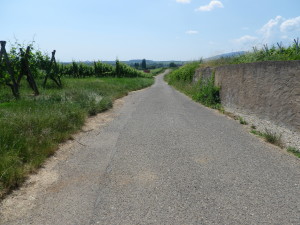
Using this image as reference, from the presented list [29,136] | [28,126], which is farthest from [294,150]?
[28,126]

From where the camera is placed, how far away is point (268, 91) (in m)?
7.74

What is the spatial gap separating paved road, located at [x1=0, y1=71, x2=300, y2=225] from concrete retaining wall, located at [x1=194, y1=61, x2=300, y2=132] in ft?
4.22

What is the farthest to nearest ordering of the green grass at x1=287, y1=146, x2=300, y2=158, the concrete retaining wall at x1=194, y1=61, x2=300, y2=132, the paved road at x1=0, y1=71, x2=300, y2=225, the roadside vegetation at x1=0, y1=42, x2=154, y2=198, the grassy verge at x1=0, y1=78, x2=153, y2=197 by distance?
the concrete retaining wall at x1=194, y1=61, x2=300, y2=132
the green grass at x1=287, y1=146, x2=300, y2=158
the roadside vegetation at x1=0, y1=42, x2=154, y2=198
the grassy verge at x1=0, y1=78, x2=153, y2=197
the paved road at x1=0, y1=71, x2=300, y2=225

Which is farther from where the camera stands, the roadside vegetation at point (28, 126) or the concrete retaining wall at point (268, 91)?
the concrete retaining wall at point (268, 91)

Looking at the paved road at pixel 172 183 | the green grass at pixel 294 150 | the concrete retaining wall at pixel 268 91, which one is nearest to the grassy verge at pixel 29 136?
the paved road at pixel 172 183

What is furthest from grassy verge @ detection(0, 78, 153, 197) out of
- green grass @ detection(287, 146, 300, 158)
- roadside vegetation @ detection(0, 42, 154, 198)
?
green grass @ detection(287, 146, 300, 158)

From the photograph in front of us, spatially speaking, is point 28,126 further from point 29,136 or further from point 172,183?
point 172,183

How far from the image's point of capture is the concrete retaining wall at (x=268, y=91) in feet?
21.4

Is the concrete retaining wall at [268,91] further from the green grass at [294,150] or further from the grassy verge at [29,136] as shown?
the grassy verge at [29,136]

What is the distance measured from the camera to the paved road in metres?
3.09

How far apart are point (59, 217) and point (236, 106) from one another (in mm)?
8570

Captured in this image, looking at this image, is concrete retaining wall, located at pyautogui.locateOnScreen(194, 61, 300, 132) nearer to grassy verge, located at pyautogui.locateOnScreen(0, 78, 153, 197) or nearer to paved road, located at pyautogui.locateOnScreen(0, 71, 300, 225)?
paved road, located at pyautogui.locateOnScreen(0, 71, 300, 225)

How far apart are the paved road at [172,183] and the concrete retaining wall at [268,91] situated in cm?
129

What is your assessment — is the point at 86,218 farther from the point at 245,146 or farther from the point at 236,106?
the point at 236,106
